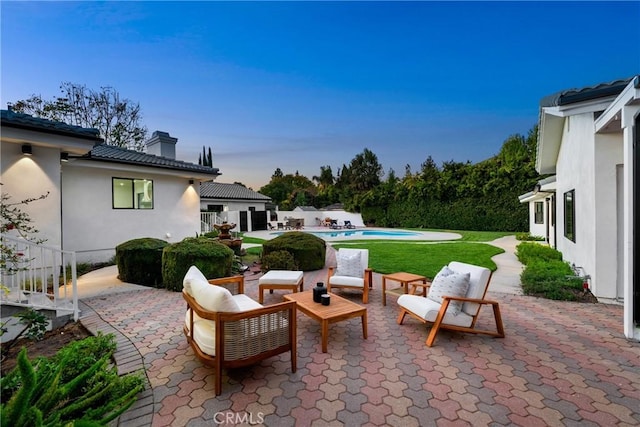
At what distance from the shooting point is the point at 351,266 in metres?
6.47

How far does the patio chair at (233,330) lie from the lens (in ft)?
9.47

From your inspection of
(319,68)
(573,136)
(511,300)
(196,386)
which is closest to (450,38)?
(319,68)

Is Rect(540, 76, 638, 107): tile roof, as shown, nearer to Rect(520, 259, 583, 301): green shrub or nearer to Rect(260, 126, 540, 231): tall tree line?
Rect(520, 259, 583, 301): green shrub

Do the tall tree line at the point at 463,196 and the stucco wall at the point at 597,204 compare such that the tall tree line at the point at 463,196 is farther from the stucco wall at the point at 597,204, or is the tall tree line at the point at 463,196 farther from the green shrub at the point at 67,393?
the green shrub at the point at 67,393

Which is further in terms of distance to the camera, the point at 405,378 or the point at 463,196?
the point at 463,196

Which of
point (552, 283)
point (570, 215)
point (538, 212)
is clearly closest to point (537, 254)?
point (570, 215)

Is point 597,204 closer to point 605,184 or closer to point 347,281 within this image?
point 605,184

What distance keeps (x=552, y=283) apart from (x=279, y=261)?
21.5 ft

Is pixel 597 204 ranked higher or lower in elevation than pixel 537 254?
higher

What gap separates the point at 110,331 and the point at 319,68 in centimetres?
1385

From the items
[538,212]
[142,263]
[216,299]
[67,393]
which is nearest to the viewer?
[67,393]

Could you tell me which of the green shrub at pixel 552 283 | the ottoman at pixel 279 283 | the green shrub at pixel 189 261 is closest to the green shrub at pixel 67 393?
the ottoman at pixel 279 283

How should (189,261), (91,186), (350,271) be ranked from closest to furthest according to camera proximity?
(350,271), (189,261), (91,186)

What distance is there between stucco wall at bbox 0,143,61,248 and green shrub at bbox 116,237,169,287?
1.41m
